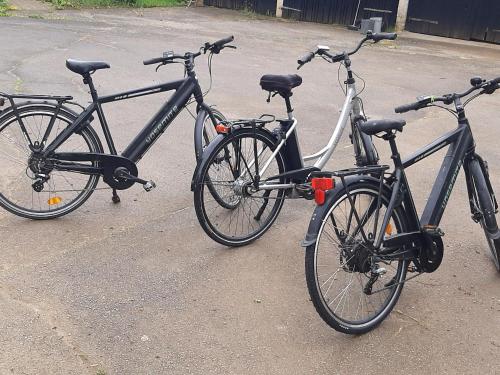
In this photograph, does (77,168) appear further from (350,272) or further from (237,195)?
(350,272)

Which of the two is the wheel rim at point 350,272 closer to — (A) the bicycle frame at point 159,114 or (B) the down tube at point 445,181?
(B) the down tube at point 445,181

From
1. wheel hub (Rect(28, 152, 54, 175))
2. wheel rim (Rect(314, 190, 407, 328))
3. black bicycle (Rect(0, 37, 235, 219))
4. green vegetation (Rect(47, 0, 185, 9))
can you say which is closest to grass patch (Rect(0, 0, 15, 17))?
green vegetation (Rect(47, 0, 185, 9))

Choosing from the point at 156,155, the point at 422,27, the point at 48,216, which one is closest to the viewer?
the point at 48,216

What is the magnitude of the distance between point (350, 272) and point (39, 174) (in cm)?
243

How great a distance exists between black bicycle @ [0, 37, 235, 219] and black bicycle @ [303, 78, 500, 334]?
Answer: 1.44 metres

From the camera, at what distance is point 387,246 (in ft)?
10.2

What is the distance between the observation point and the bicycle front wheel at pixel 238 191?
380 cm

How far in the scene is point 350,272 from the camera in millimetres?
3189

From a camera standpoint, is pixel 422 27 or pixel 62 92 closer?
pixel 62 92

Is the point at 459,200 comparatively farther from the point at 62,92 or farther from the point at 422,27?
the point at 422,27

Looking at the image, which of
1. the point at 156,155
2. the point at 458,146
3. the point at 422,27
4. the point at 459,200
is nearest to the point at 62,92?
the point at 156,155

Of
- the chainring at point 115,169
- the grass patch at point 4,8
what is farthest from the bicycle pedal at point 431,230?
the grass patch at point 4,8

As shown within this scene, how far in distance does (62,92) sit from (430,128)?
4.92 m

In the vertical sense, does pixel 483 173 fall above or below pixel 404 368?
above
